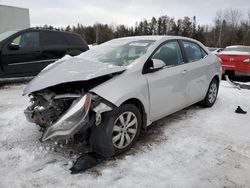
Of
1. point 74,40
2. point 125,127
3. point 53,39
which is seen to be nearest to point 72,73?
point 125,127

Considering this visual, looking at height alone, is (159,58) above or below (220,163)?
above

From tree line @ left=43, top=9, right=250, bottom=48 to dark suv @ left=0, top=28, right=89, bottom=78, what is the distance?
42.6 meters

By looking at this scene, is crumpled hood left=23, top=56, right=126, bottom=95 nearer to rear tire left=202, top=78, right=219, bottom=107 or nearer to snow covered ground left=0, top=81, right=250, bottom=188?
snow covered ground left=0, top=81, right=250, bottom=188

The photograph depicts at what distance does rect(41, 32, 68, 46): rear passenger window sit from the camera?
7523 mm

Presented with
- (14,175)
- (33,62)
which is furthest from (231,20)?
(14,175)

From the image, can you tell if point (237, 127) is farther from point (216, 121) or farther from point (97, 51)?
point (97, 51)

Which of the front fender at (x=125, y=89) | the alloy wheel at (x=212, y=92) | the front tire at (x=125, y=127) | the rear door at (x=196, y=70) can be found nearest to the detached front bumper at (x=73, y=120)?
the front fender at (x=125, y=89)

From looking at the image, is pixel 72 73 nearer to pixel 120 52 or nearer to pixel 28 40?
pixel 120 52

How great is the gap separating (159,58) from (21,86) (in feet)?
16.4

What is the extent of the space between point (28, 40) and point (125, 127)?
16.9 feet

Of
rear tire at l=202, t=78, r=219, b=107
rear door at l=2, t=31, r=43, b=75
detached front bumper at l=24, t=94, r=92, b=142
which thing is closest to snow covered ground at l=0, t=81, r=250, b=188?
detached front bumper at l=24, t=94, r=92, b=142

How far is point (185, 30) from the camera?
2167 inches

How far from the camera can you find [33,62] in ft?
23.7

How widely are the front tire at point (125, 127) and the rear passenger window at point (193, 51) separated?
187cm
